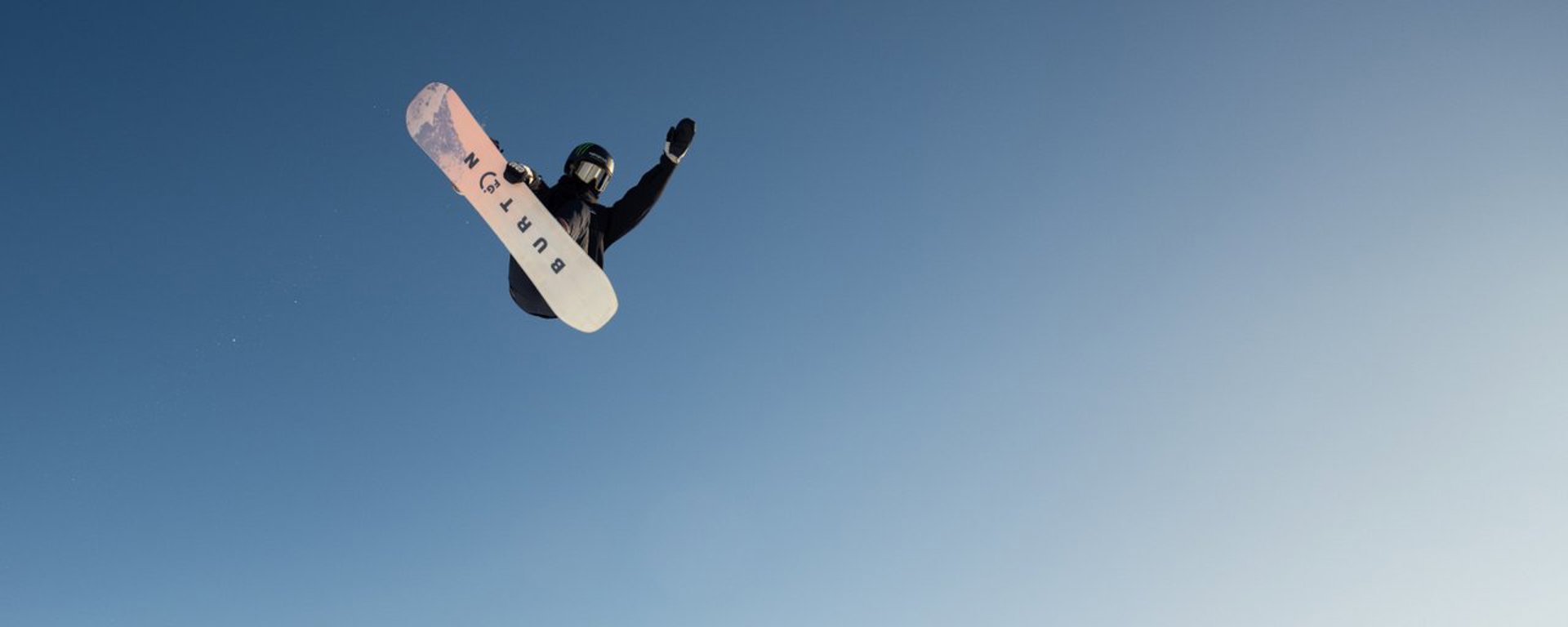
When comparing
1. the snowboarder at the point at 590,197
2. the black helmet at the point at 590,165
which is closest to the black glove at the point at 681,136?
Answer: the snowboarder at the point at 590,197

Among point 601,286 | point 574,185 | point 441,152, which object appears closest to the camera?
point 601,286

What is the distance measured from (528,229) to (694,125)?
146cm

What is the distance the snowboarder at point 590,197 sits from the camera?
20.5 ft

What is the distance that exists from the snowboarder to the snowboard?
0.39ft

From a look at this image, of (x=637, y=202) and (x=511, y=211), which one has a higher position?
(x=511, y=211)

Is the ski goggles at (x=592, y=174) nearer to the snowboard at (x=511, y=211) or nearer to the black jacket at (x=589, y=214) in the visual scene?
the black jacket at (x=589, y=214)

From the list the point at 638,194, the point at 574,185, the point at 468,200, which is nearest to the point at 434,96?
the point at 468,200

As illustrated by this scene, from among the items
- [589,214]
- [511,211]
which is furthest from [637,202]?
[511,211]

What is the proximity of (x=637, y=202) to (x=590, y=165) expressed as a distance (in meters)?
0.44

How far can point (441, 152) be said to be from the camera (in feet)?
23.1

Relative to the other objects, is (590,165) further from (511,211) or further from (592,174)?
(511,211)

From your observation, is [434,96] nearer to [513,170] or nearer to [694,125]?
[513,170]

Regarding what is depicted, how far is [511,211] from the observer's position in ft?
21.1

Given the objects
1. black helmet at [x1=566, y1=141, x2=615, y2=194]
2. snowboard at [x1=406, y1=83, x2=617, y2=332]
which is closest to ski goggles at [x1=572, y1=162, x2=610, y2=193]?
black helmet at [x1=566, y1=141, x2=615, y2=194]
